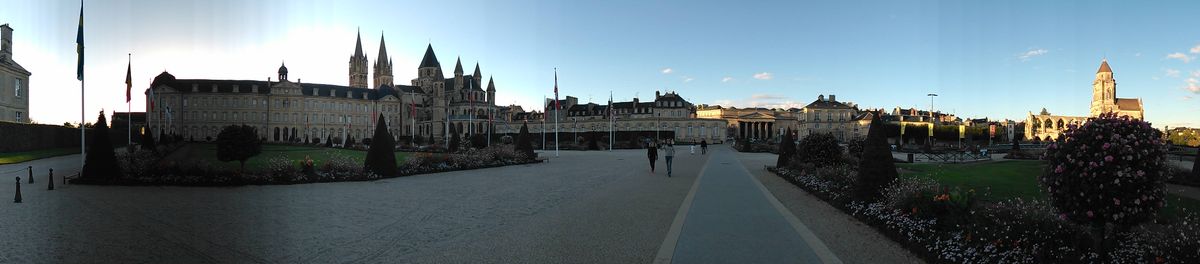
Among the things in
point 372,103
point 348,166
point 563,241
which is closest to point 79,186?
point 348,166

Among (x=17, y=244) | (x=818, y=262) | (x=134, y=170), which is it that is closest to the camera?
(x=818, y=262)

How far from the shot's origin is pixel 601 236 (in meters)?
8.66

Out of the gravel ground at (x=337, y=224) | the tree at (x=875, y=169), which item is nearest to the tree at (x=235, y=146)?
the gravel ground at (x=337, y=224)

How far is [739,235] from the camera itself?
8.73 m

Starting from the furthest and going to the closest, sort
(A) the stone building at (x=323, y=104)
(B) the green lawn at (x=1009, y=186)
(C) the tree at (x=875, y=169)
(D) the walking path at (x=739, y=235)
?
(A) the stone building at (x=323, y=104)
(B) the green lawn at (x=1009, y=186)
(C) the tree at (x=875, y=169)
(D) the walking path at (x=739, y=235)

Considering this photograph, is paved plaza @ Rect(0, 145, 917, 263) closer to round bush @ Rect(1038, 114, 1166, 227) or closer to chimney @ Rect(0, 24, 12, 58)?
round bush @ Rect(1038, 114, 1166, 227)

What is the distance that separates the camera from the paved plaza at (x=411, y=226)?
7.40 meters

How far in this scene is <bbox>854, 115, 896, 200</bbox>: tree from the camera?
1098cm

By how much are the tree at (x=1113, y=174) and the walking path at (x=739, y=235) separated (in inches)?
97.9

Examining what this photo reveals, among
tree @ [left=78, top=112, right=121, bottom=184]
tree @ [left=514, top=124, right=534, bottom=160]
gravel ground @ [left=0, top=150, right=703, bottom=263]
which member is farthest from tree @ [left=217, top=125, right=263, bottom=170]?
tree @ [left=514, top=124, right=534, bottom=160]

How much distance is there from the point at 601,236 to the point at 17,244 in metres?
8.04

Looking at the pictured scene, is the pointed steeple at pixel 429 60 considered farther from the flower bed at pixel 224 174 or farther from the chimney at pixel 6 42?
the flower bed at pixel 224 174

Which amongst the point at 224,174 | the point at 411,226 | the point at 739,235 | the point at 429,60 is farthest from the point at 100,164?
the point at 429,60

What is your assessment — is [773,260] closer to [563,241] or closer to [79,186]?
[563,241]
